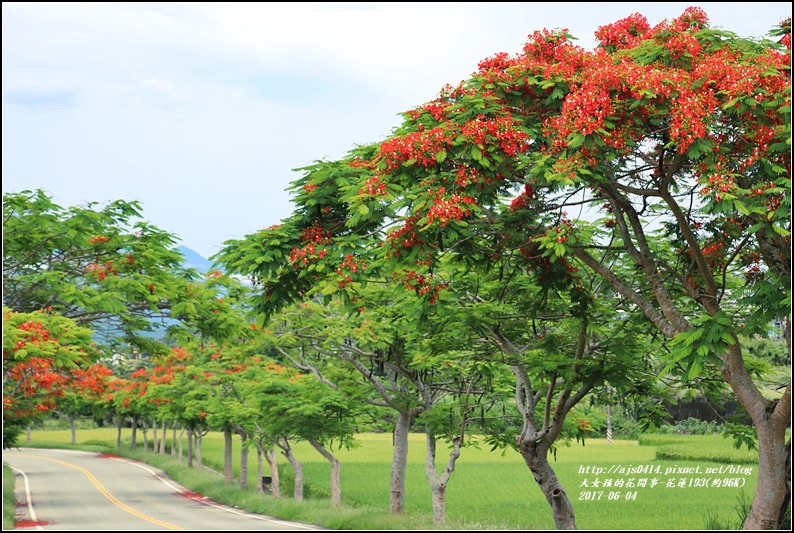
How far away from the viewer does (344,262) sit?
12297mm

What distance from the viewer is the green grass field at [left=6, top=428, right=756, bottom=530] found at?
1017 inches

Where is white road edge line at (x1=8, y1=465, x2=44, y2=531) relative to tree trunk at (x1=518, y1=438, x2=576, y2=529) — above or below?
below

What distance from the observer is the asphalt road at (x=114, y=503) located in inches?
1009

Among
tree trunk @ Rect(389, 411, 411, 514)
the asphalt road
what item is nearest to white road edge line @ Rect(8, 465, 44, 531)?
the asphalt road

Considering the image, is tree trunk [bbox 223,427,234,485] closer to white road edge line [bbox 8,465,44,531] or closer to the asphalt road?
the asphalt road

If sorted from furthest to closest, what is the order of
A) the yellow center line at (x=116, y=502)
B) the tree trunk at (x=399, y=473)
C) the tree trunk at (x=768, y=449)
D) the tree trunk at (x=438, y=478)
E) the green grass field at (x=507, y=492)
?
the yellow center line at (x=116, y=502) < the green grass field at (x=507, y=492) < the tree trunk at (x=399, y=473) < the tree trunk at (x=438, y=478) < the tree trunk at (x=768, y=449)

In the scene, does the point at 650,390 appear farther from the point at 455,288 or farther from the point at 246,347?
the point at 246,347

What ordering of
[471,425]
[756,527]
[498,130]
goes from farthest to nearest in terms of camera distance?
1. [471,425]
2. [756,527]
3. [498,130]

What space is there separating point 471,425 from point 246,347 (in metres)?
8.91

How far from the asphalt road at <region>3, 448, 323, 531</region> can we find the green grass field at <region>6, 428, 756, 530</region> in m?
1.08

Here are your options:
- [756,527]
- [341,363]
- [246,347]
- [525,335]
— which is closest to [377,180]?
[756,527]

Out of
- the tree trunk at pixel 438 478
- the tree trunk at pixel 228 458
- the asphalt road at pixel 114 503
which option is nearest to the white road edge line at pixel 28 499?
the asphalt road at pixel 114 503

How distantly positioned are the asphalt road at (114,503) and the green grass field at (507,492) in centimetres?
108

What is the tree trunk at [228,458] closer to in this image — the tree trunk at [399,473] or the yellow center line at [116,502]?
the yellow center line at [116,502]
